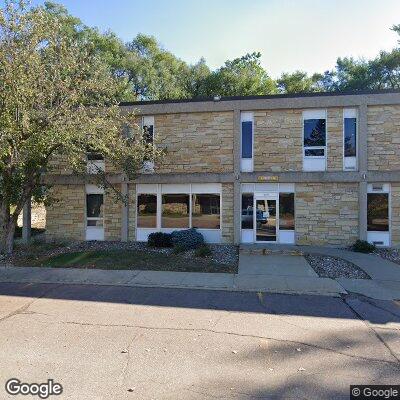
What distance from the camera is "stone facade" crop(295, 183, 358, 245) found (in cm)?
1550

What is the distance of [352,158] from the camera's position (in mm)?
15648

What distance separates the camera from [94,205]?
688 inches

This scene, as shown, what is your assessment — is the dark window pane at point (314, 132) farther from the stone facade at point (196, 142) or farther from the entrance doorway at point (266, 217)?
the stone facade at point (196, 142)

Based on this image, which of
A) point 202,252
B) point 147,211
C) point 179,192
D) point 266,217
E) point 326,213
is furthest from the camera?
point 147,211

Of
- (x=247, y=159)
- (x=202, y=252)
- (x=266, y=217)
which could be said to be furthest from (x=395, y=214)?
(x=202, y=252)

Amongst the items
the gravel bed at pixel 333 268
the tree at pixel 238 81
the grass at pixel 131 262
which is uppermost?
the tree at pixel 238 81

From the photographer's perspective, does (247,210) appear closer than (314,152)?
No

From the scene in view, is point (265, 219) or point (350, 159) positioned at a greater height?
point (350, 159)

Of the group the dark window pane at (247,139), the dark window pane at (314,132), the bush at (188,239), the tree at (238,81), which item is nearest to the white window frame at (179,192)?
the bush at (188,239)

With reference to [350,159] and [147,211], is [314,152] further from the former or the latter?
[147,211]

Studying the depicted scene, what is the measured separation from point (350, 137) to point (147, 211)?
32.0 ft

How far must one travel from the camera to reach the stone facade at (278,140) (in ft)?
52.3

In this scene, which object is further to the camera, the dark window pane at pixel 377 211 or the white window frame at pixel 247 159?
the white window frame at pixel 247 159

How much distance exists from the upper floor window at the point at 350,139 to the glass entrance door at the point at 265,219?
368 cm
